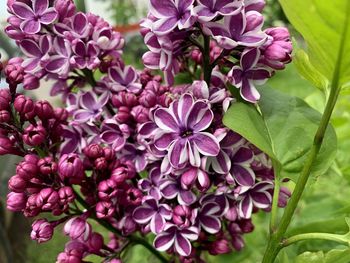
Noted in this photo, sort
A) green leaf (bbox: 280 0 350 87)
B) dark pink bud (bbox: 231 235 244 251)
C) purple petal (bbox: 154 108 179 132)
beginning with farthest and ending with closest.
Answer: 1. dark pink bud (bbox: 231 235 244 251)
2. purple petal (bbox: 154 108 179 132)
3. green leaf (bbox: 280 0 350 87)

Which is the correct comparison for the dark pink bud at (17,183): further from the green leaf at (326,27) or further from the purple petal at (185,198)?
the green leaf at (326,27)

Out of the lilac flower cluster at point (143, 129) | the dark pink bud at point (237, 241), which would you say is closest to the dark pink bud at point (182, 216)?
the lilac flower cluster at point (143, 129)

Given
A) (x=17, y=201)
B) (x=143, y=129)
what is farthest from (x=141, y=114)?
(x=17, y=201)

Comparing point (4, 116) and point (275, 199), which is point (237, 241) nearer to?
point (275, 199)

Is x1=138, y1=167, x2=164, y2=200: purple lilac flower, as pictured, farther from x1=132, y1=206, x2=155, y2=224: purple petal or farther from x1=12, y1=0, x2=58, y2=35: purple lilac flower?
x1=12, y1=0, x2=58, y2=35: purple lilac flower

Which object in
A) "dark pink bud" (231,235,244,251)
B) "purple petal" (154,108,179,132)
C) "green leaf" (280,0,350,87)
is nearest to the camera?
"green leaf" (280,0,350,87)

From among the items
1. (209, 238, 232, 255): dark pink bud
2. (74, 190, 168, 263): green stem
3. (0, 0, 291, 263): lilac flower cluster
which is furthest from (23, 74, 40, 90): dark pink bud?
(209, 238, 232, 255): dark pink bud

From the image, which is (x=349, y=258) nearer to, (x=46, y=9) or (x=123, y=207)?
(x=123, y=207)
